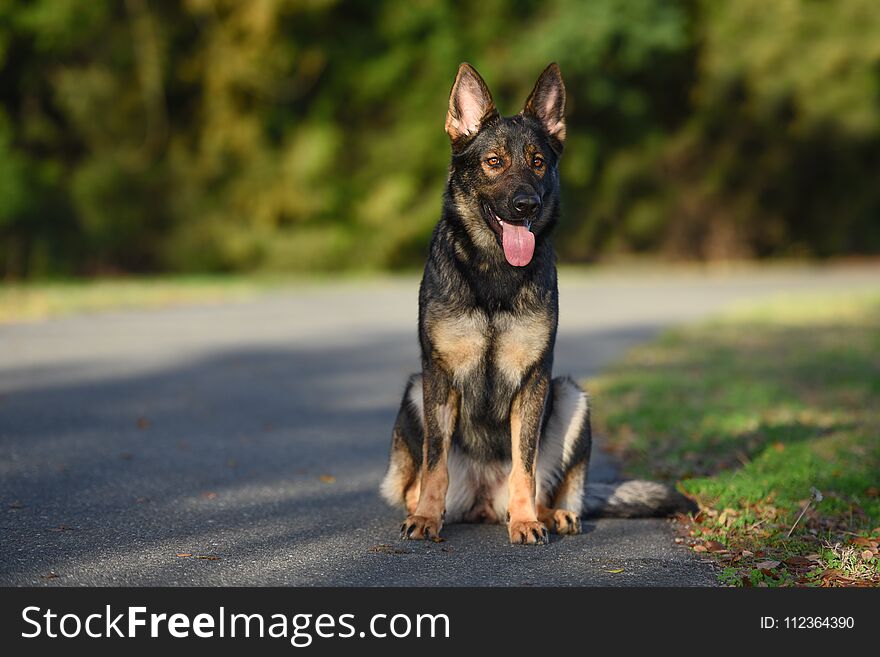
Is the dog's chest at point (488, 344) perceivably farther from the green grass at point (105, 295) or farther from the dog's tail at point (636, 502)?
the green grass at point (105, 295)

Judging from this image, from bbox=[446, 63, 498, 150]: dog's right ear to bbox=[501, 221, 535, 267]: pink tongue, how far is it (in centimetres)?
54

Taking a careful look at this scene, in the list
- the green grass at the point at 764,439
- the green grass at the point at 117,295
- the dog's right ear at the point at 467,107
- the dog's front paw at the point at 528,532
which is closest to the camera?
the green grass at the point at 764,439

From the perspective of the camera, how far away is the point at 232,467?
21.7 feet

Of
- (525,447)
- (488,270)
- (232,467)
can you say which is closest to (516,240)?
(488,270)

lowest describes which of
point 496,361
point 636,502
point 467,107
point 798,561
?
Answer: point 798,561

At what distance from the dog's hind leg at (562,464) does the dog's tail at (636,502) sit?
12 centimetres

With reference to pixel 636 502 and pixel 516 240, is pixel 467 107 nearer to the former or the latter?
pixel 516 240

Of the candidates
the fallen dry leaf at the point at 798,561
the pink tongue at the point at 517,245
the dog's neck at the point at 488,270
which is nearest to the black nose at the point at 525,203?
the pink tongue at the point at 517,245

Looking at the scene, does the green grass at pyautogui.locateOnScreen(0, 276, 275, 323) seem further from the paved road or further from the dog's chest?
the dog's chest

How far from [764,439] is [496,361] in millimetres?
3135

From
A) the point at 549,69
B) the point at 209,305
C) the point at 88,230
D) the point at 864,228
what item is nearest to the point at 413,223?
the point at 88,230

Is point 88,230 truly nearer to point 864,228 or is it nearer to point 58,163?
point 58,163

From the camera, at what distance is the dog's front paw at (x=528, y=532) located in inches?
192

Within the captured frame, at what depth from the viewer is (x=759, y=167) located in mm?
37406
